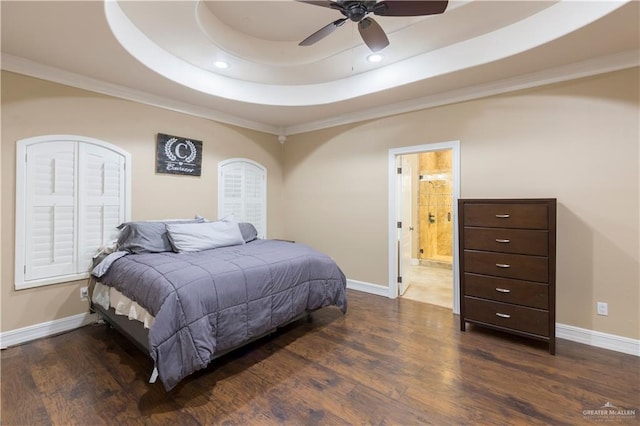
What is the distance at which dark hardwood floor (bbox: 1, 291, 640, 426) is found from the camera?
70.5 inches

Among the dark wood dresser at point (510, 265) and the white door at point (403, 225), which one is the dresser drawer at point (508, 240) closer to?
the dark wood dresser at point (510, 265)

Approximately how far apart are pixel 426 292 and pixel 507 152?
2.24 meters

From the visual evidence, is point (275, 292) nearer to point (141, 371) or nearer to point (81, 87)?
point (141, 371)

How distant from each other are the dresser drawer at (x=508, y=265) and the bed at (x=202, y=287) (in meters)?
1.37

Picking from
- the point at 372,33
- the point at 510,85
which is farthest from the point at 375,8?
the point at 510,85

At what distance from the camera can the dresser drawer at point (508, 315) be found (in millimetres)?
2553

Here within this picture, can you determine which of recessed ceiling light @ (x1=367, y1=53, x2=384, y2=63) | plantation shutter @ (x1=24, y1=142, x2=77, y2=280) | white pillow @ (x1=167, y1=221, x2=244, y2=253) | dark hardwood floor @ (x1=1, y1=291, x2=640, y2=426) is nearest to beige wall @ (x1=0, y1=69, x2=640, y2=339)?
plantation shutter @ (x1=24, y1=142, x2=77, y2=280)

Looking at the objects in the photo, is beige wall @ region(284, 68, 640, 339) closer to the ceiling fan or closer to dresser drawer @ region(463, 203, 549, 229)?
dresser drawer @ region(463, 203, 549, 229)

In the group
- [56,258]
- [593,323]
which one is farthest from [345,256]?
[56,258]

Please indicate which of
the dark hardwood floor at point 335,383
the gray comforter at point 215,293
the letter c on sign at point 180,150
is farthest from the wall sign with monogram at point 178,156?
the dark hardwood floor at point 335,383

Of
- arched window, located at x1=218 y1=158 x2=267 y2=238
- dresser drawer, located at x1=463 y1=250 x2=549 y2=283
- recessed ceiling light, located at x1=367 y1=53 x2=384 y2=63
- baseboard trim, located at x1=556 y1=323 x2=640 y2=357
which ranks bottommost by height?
baseboard trim, located at x1=556 y1=323 x2=640 y2=357

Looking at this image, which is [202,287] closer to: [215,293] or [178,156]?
[215,293]

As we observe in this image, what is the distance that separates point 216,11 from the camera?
8.30ft

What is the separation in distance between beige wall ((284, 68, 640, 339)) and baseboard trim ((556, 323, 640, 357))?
5cm
